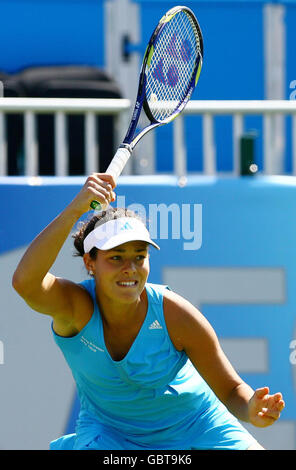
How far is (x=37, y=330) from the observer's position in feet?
14.9

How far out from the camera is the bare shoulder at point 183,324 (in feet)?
11.9

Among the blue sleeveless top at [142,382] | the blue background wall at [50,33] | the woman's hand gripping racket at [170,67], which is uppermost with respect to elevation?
the blue background wall at [50,33]

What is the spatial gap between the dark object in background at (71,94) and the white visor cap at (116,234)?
7.59 feet

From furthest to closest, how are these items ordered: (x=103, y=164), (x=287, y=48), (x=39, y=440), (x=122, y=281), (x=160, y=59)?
(x=287, y=48), (x=103, y=164), (x=39, y=440), (x=160, y=59), (x=122, y=281)

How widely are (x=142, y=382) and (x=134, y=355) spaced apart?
4.3 inches

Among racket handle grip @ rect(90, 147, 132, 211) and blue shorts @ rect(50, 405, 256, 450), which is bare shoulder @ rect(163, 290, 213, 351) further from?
racket handle grip @ rect(90, 147, 132, 211)

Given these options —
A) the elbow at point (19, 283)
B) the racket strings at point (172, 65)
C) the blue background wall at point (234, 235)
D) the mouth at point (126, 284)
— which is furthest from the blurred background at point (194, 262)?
the elbow at point (19, 283)

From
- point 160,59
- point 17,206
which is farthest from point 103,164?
point 160,59

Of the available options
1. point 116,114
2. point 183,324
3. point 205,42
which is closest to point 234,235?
point 116,114

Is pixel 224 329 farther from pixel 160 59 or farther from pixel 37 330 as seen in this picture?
pixel 160 59

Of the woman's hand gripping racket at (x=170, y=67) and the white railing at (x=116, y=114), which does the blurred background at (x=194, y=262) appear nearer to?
the white railing at (x=116, y=114)

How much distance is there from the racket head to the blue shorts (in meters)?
1.26

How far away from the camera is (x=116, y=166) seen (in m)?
Answer: 3.35

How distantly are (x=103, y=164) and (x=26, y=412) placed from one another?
2044 millimetres
